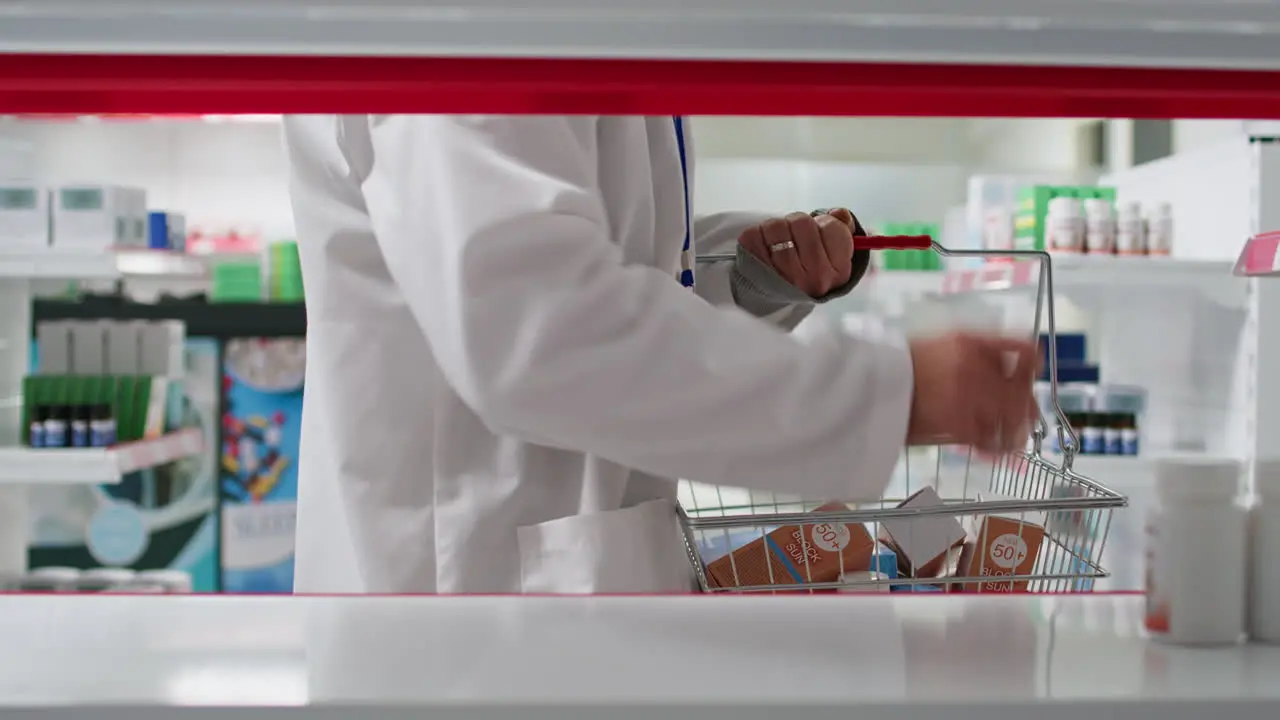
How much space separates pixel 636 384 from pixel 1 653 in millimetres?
469

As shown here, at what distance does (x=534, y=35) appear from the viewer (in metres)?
0.65

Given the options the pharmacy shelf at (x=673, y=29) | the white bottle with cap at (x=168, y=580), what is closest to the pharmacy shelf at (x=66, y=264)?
the white bottle with cap at (x=168, y=580)

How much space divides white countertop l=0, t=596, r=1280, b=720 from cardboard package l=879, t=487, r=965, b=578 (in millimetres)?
237

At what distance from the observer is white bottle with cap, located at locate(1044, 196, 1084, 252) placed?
3496 mm

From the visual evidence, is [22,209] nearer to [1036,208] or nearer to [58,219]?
[58,219]

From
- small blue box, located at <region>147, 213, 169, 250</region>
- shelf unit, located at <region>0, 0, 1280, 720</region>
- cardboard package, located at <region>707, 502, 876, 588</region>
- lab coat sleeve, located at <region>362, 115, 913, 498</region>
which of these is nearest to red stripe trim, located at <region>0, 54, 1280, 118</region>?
shelf unit, located at <region>0, 0, 1280, 720</region>

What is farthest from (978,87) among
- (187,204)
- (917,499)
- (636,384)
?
(187,204)

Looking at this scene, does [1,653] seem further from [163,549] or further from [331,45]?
[163,549]

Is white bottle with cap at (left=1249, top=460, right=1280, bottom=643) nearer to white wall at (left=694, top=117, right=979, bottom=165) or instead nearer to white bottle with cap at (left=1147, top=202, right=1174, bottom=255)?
white bottle with cap at (left=1147, top=202, right=1174, bottom=255)

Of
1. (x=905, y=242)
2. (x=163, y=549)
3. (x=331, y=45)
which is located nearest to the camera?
(x=331, y=45)

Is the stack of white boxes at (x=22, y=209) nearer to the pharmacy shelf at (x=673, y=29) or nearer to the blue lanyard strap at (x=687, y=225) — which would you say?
the blue lanyard strap at (x=687, y=225)

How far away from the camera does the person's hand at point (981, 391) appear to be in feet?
2.83

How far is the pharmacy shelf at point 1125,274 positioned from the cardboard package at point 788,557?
7.78ft

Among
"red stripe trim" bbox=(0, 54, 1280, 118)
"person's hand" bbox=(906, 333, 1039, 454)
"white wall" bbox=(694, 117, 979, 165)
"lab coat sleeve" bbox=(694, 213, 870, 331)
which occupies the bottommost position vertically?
"person's hand" bbox=(906, 333, 1039, 454)
